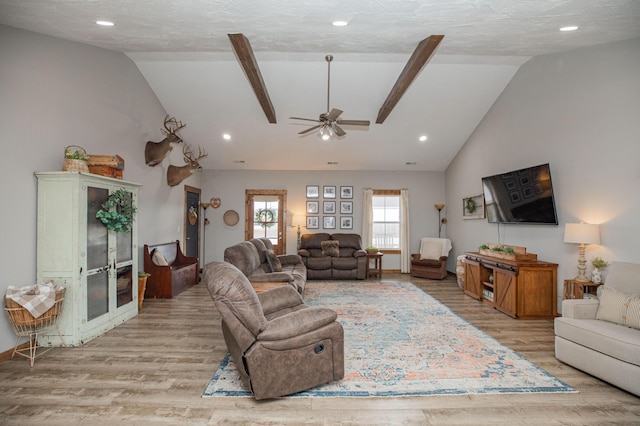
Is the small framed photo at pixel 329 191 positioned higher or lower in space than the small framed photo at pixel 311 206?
higher

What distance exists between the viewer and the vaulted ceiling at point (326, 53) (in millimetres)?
2869

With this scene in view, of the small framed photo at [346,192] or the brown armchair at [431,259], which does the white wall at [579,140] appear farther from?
the small framed photo at [346,192]

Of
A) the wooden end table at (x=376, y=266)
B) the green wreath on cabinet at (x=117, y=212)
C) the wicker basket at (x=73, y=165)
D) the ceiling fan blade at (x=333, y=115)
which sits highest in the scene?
the ceiling fan blade at (x=333, y=115)

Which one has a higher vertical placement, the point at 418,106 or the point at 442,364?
the point at 418,106

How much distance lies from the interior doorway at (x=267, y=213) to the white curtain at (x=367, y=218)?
209 centimetres

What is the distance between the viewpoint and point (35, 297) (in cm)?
307

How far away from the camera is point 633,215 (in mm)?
3508

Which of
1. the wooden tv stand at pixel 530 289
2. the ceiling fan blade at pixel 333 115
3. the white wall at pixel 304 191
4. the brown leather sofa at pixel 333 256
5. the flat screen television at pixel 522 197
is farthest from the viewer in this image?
the white wall at pixel 304 191

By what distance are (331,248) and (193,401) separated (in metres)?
5.46

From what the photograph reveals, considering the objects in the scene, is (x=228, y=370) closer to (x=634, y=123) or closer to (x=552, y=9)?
(x=552, y=9)

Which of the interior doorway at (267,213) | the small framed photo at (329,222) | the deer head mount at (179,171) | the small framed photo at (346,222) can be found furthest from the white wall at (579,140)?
the deer head mount at (179,171)

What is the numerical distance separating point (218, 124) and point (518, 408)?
6.42m

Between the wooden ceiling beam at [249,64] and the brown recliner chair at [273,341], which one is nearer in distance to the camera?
the brown recliner chair at [273,341]

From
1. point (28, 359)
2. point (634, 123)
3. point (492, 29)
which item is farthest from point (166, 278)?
point (634, 123)
